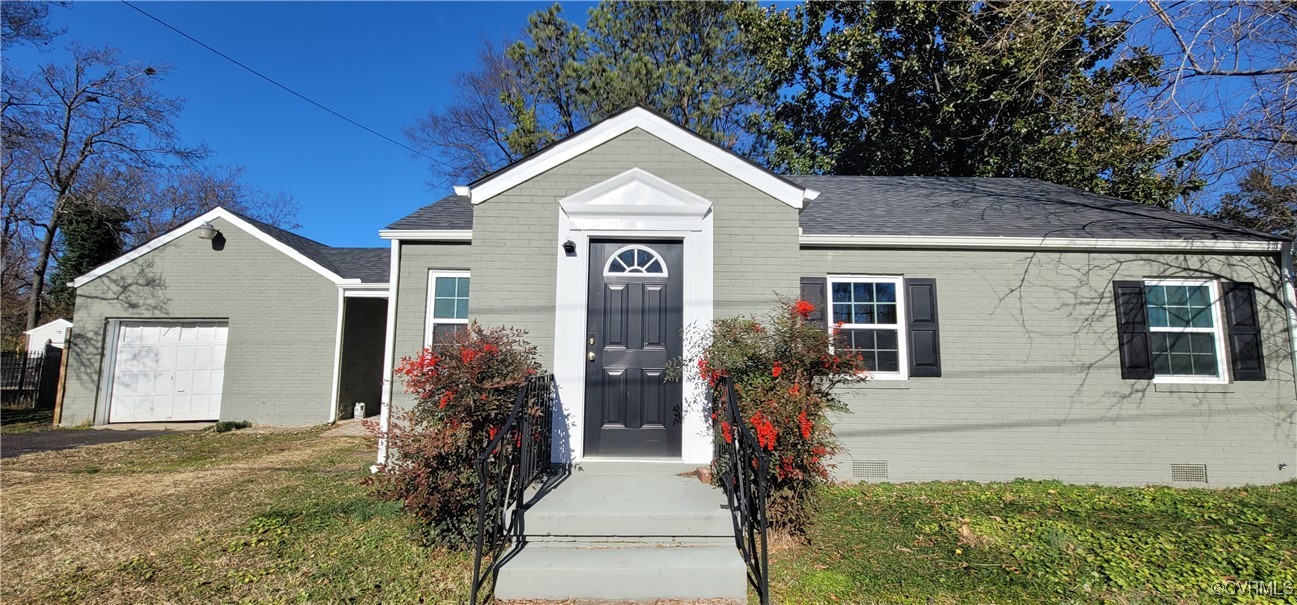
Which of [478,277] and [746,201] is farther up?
[746,201]

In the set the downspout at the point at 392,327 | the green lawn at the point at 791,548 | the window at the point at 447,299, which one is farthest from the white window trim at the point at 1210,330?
the downspout at the point at 392,327

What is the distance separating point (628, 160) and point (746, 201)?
1.29m

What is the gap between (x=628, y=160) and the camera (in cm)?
565

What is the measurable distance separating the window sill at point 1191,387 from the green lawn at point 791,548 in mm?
1167

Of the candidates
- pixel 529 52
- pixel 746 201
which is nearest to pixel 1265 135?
pixel 746 201

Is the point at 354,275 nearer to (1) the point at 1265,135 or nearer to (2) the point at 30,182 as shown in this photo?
(2) the point at 30,182

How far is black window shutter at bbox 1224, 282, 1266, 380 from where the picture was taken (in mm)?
6660

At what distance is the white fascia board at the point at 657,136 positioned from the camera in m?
5.51

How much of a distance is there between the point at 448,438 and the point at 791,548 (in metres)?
2.69

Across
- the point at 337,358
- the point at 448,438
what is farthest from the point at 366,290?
the point at 448,438

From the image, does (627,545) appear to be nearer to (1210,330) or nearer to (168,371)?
(1210,330)

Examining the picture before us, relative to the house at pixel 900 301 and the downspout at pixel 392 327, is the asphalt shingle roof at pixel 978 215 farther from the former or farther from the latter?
the downspout at pixel 392 327

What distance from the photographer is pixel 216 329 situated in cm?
1085

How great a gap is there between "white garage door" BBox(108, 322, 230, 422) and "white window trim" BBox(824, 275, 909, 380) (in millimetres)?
11283
